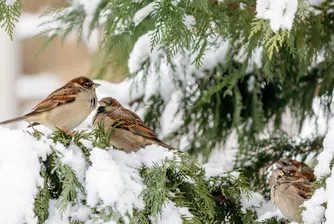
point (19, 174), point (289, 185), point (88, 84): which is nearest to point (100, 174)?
point (19, 174)

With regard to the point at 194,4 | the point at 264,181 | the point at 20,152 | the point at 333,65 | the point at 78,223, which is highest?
the point at 194,4

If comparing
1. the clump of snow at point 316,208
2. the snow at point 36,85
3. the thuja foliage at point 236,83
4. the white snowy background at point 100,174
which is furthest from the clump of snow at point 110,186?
the snow at point 36,85

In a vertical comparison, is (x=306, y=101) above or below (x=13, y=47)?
above

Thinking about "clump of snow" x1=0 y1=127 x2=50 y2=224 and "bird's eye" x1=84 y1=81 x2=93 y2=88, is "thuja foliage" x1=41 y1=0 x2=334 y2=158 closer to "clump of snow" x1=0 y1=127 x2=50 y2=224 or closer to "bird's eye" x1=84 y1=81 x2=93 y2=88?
"bird's eye" x1=84 y1=81 x2=93 y2=88

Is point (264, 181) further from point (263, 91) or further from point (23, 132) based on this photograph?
point (23, 132)

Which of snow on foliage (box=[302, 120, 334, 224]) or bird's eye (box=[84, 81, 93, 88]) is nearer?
snow on foliage (box=[302, 120, 334, 224])

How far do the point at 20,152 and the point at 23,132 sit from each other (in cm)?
7

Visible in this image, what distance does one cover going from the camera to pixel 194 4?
58.3 inches

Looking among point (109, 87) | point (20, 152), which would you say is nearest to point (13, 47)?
point (109, 87)

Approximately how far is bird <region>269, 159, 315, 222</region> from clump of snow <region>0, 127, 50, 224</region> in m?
0.70

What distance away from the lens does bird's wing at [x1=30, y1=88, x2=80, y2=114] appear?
2.04 metres

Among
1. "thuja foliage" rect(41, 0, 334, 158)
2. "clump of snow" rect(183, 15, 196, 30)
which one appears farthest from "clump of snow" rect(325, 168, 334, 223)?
"thuja foliage" rect(41, 0, 334, 158)

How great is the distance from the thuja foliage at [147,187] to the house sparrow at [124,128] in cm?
30

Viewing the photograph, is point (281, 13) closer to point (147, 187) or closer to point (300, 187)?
point (147, 187)
